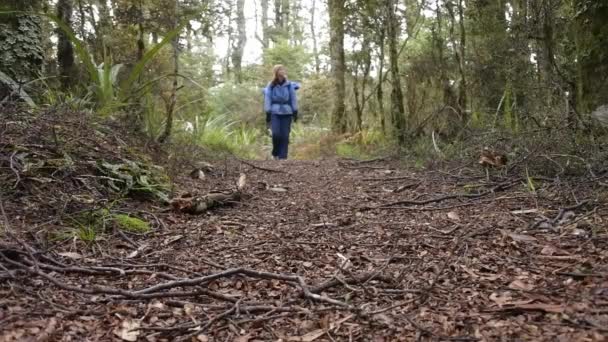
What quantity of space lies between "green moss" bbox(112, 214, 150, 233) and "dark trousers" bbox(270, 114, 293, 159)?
17.2 ft

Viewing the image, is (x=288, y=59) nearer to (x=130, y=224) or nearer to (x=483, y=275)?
(x=130, y=224)

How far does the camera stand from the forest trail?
1.57 metres

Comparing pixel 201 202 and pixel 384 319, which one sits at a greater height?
pixel 201 202

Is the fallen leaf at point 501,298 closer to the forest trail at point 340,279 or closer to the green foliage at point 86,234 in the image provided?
the forest trail at point 340,279

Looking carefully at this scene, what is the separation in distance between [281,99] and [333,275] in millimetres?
6070

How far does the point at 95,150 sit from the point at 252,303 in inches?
79.6

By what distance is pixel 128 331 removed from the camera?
158 cm

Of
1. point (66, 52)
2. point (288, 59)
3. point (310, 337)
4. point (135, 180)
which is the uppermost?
A: point (288, 59)

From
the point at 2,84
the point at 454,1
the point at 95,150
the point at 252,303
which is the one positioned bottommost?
the point at 252,303

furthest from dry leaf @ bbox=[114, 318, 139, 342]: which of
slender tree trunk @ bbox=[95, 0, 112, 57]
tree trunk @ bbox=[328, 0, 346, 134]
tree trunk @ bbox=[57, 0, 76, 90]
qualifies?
tree trunk @ bbox=[328, 0, 346, 134]

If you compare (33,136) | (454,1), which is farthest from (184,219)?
(454,1)

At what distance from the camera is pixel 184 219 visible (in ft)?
10.1

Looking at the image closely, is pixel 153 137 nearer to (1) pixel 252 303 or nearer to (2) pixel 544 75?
(1) pixel 252 303

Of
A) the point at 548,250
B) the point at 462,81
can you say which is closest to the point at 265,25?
the point at 462,81
